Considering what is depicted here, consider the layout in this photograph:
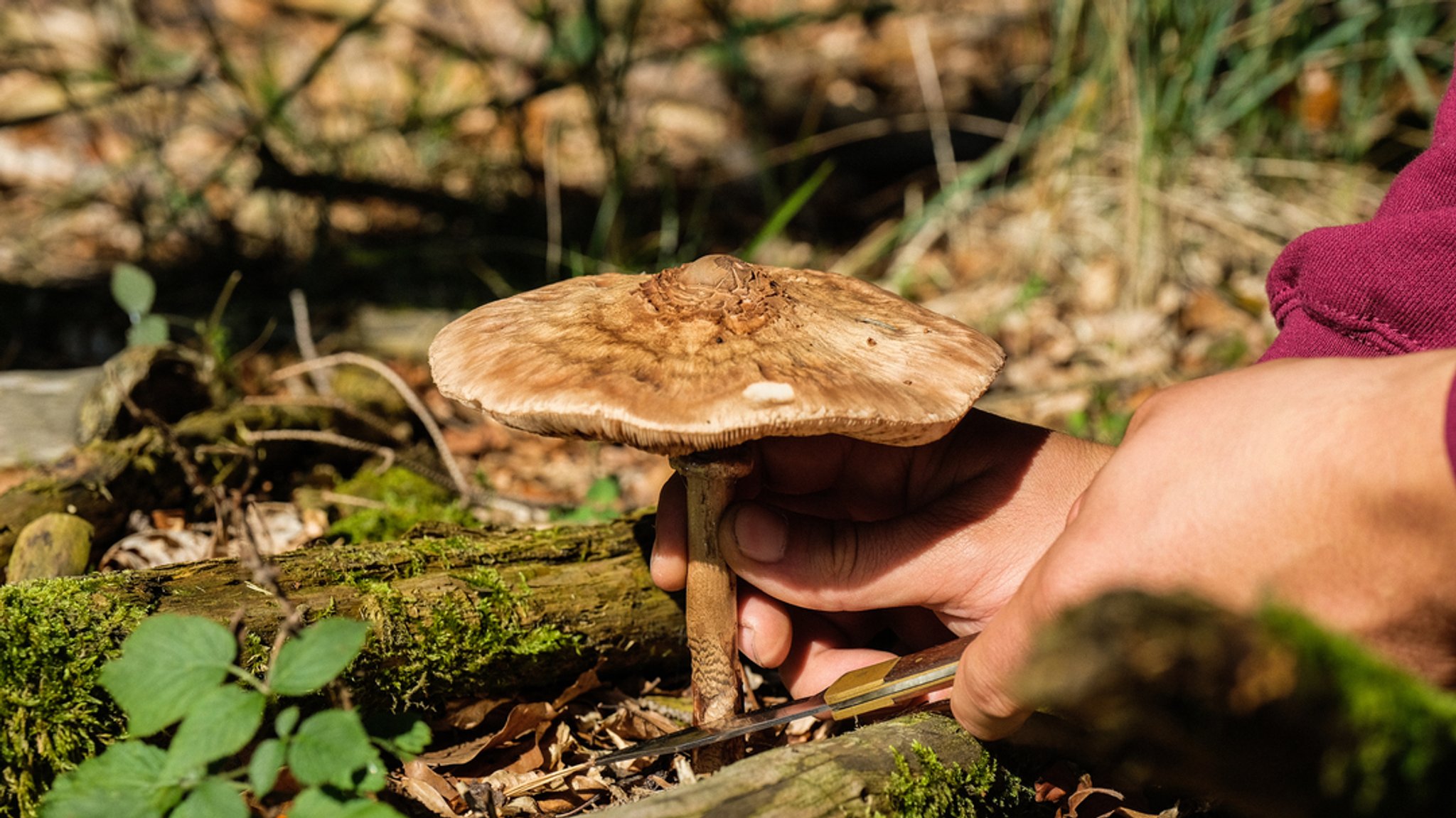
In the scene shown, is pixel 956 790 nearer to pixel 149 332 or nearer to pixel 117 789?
pixel 117 789

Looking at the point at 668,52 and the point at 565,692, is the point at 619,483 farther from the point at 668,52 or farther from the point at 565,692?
the point at 668,52

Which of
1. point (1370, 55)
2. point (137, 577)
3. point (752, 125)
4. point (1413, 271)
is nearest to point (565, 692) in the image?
point (137, 577)

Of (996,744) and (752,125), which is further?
(752,125)

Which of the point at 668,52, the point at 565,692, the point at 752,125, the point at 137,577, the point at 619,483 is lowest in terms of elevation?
the point at 619,483

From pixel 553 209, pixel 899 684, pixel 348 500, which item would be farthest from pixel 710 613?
pixel 553 209

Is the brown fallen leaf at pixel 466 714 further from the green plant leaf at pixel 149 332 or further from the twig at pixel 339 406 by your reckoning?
the green plant leaf at pixel 149 332
